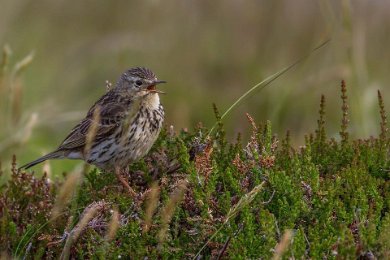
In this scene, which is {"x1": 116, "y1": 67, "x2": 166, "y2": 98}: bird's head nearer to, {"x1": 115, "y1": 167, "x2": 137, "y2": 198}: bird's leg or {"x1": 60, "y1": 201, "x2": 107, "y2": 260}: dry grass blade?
{"x1": 115, "y1": 167, "x2": 137, "y2": 198}: bird's leg

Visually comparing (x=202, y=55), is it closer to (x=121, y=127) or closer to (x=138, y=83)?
(x=138, y=83)

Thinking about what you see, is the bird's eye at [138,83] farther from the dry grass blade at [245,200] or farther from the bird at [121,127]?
the dry grass blade at [245,200]

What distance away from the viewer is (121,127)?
6660 millimetres

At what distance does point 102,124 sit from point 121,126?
0.51 ft

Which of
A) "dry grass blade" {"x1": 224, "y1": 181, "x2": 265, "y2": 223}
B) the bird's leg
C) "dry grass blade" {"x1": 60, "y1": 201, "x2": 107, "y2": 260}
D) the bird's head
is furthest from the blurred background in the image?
"dry grass blade" {"x1": 224, "y1": 181, "x2": 265, "y2": 223}

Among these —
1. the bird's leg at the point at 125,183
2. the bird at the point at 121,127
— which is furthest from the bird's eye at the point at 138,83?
the bird's leg at the point at 125,183

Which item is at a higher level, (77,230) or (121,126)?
(121,126)

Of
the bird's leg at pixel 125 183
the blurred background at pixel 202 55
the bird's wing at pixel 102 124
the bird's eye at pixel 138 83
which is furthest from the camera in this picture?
the blurred background at pixel 202 55

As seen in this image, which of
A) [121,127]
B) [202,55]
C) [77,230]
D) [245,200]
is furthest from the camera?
[202,55]

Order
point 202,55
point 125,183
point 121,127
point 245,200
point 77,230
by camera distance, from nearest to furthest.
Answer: point 245,200, point 77,230, point 125,183, point 121,127, point 202,55

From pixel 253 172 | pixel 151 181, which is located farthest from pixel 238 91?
pixel 253 172

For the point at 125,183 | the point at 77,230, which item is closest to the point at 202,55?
the point at 125,183

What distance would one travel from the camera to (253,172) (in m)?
4.73

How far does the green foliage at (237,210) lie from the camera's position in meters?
4.24
